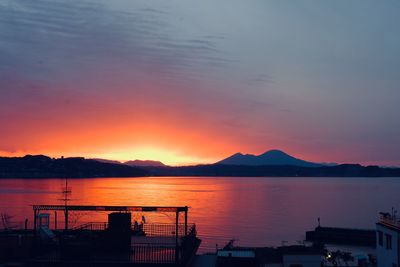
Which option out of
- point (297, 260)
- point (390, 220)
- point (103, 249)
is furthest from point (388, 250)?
point (103, 249)

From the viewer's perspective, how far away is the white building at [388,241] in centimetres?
2927

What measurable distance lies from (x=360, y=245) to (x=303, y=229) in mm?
19906

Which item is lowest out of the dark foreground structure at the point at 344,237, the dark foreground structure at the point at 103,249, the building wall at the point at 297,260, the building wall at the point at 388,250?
the dark foreground structure at the point at 344,237

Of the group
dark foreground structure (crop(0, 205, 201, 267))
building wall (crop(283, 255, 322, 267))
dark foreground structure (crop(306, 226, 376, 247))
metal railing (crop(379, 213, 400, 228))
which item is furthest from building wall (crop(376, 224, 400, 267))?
→ dark foreground structure (crop(306, 226, 376, 247))

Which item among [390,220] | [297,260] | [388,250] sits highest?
[390,220]

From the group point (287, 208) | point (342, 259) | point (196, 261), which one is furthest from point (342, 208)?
point (196, 261)

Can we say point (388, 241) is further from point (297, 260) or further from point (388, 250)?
point (297, 260)

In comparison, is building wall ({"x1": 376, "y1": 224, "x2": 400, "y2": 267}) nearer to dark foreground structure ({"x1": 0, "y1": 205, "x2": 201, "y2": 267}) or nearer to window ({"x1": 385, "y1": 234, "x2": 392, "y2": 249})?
window ({"x1": 385, "y1": 234, "x2": 392, "y2": 249})

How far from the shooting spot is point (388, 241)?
3084cm

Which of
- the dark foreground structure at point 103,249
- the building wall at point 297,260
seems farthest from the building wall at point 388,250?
the dark foreground structure at point 103,249

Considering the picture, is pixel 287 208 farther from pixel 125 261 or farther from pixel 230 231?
pixel 125 261

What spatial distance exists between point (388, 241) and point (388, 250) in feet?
1.87

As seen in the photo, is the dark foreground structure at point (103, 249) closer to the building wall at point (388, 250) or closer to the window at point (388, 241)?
the building wall at point (388, 250)

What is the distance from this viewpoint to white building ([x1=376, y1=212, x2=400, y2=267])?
29.3m
